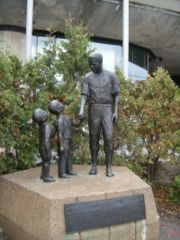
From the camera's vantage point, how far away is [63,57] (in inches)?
313

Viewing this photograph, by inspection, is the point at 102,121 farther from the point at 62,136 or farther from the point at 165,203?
the point at 165,203

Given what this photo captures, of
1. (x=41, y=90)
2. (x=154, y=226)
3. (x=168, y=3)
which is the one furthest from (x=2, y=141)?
(x=168, y=3)

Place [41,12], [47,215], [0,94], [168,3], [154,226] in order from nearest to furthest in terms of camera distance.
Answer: [47,215] → [154,226] → [0,94] → [41,12] → [168,3]

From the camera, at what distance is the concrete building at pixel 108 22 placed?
13898 millimetres

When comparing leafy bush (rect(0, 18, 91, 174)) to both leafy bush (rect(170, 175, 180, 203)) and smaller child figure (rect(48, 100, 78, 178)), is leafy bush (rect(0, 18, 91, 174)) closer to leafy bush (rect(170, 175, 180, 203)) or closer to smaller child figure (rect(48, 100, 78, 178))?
smaller child figure (rect(48, 100, 78, 178))

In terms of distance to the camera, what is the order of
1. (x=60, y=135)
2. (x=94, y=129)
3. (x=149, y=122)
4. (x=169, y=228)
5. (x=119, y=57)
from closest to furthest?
(x=60, y=135)
(x=94, y=129)
(x=169, y=228)
(x=149, y=122)
(x=119, y=57)

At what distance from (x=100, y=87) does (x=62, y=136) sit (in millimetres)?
919

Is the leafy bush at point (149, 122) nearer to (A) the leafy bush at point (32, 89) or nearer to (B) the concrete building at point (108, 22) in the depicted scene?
(A) the leafy bush at point (32, 89)

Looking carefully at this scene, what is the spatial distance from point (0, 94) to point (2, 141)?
873 mm

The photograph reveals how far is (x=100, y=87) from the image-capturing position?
18.7ft

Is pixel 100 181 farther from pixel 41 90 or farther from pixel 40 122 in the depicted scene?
pixel 41 90

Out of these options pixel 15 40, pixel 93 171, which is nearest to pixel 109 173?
pixel 93 171

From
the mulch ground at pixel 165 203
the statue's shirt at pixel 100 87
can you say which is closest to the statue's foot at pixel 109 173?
the statue's shirt at pixel 100 87

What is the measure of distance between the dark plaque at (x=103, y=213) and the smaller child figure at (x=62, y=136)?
0.88 meters
